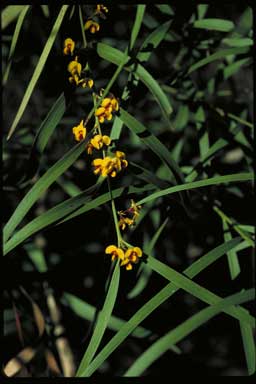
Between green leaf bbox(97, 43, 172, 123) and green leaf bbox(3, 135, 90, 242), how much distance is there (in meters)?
0.08

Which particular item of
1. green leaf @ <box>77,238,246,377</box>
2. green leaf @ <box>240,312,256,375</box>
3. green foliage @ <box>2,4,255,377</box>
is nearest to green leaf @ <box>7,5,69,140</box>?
green foliage @ <box>2,4,255,377</box>

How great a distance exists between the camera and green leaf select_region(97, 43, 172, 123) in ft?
1.84

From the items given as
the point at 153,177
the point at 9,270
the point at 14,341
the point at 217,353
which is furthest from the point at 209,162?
the point at 217,353

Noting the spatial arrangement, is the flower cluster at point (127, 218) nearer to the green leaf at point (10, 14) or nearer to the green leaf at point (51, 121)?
the green leaf at point (51, 121)

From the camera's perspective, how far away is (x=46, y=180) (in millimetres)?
568

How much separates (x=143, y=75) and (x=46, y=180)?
0.15 metres

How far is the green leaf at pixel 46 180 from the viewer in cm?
55

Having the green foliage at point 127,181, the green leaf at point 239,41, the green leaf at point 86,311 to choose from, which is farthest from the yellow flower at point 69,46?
the green leaf at point 86,311

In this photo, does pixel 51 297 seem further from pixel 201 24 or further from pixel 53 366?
pixel 201 24

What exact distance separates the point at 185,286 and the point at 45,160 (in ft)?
1.85

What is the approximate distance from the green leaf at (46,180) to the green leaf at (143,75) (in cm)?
8

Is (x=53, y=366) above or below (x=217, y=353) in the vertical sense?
above

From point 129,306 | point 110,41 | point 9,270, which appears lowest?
point 129,306

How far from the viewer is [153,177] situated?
24.6 inches
